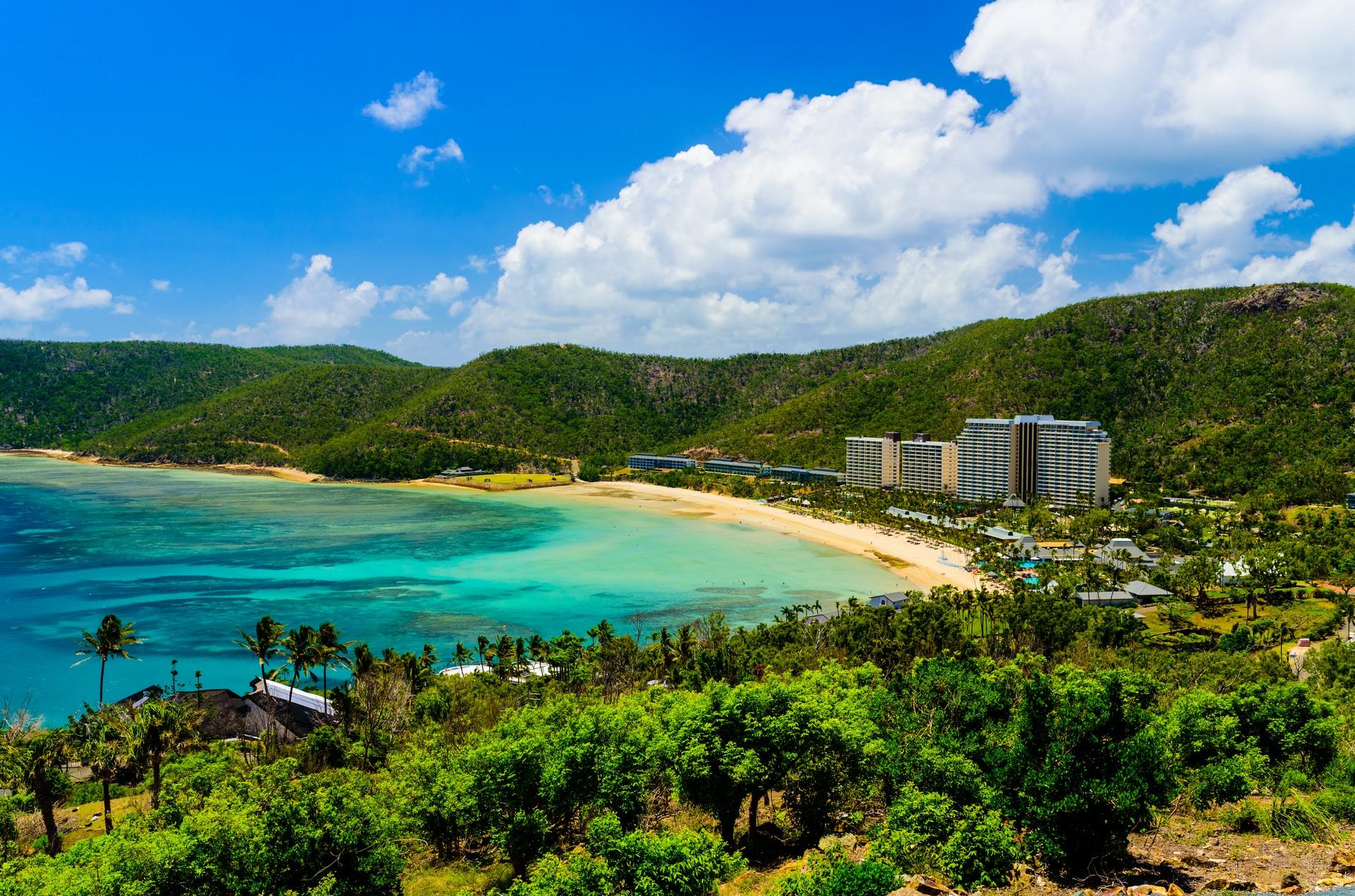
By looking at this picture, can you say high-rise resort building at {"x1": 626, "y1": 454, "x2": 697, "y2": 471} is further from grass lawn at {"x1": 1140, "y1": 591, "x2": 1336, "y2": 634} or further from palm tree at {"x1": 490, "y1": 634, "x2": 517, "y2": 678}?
palm tree at {"x1": 490, "y1": 634, "x2": 517, "y2": 678}

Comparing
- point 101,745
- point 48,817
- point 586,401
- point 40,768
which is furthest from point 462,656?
point 586,401

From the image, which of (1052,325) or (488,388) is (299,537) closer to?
(488,388)

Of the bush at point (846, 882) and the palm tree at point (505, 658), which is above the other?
the bush at point (846, 882)

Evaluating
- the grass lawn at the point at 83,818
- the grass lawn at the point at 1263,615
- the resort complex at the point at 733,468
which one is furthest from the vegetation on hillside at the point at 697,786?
the resort complex at the point at 733,468

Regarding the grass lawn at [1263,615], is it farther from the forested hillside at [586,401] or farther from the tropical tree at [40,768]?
the forested hillside at [586,401]

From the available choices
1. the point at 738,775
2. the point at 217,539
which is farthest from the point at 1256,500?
the point at 217,539

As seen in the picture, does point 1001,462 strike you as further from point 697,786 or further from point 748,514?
point 697,786

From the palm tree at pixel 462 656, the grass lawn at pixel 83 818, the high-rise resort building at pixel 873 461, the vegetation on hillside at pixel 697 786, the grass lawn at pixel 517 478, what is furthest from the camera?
the grass lawn at pixel 517 478
